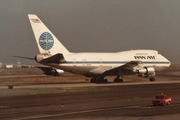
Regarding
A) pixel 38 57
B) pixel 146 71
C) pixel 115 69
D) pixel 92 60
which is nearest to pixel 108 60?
pixel 115 69

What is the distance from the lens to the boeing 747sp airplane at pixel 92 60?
1759 inches

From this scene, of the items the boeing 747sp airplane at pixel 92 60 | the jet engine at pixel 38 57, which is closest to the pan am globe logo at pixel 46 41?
the boeing 747sp airplane at pixel 92 60

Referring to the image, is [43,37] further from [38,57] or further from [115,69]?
[115,69]

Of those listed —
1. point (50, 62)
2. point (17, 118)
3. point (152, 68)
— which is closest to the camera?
point (17, 118)

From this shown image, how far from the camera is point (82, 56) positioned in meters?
47.8

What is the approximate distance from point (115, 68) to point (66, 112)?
29.4m

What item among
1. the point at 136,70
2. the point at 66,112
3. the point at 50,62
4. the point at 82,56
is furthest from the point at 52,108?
the point at 136,70

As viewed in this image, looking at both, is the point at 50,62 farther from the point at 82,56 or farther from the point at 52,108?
the point at 52,108

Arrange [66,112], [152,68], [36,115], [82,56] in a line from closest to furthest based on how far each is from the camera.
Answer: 1. [36,115]
2. [66,112]
3. [82,56]
4. [152,68]

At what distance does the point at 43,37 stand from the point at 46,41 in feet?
2.56

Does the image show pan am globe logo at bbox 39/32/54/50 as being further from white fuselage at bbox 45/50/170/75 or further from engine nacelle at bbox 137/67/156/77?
engine nacelle at bbox 137/67/156/77

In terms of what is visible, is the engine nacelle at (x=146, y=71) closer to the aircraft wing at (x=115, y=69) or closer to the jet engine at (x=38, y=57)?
the aircraft wing at (x=115, y=69)

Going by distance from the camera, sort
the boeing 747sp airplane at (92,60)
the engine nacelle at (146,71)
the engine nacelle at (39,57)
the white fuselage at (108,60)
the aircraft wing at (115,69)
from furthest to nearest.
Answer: the engine nacelle at (146,71) < the aircraft wing at (115,69) < the white fuselage at (108,60) < the boeing 747sp airplane at (92,60) < the engine nacelle at (39,57)

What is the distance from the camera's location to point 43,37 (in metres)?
44.9
